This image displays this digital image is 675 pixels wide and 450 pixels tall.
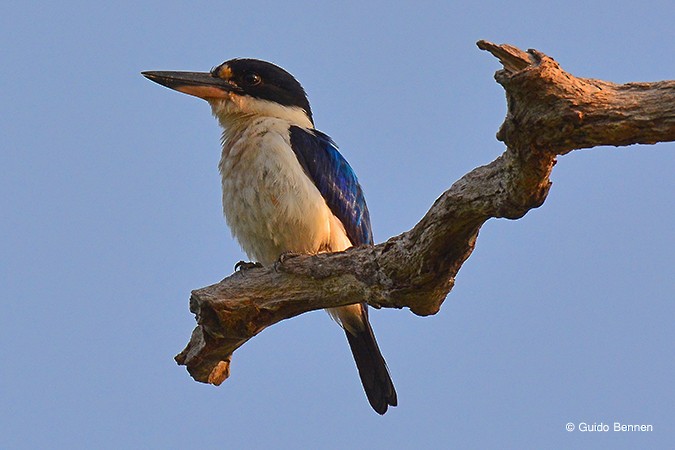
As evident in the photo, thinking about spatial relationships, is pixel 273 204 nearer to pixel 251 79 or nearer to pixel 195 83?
pixel 251 79

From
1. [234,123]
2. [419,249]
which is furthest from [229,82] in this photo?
[419,249]

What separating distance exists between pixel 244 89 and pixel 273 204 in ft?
4.65

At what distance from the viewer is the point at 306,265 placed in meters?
6.00

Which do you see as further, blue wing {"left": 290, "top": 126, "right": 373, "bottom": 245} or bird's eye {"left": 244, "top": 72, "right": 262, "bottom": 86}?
bird's eye {"left": 244, "top": 72, "right": 262, "bottom": 86}

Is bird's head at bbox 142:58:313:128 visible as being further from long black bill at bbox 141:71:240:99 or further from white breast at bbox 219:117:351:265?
white breast at bbox 219:117:351:265

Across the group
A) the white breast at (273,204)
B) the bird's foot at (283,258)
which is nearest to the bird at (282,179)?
the white breast at (273,204)

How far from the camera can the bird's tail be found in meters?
7.25

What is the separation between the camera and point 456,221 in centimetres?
500

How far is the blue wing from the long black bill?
2.56 feet

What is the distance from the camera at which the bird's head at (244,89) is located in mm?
7684

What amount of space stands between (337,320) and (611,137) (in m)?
3.53

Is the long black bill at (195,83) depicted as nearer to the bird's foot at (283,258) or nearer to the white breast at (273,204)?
the white breast at (273,204)

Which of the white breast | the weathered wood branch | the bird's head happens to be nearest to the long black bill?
the bird's head

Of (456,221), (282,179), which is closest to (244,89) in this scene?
(282,179)
